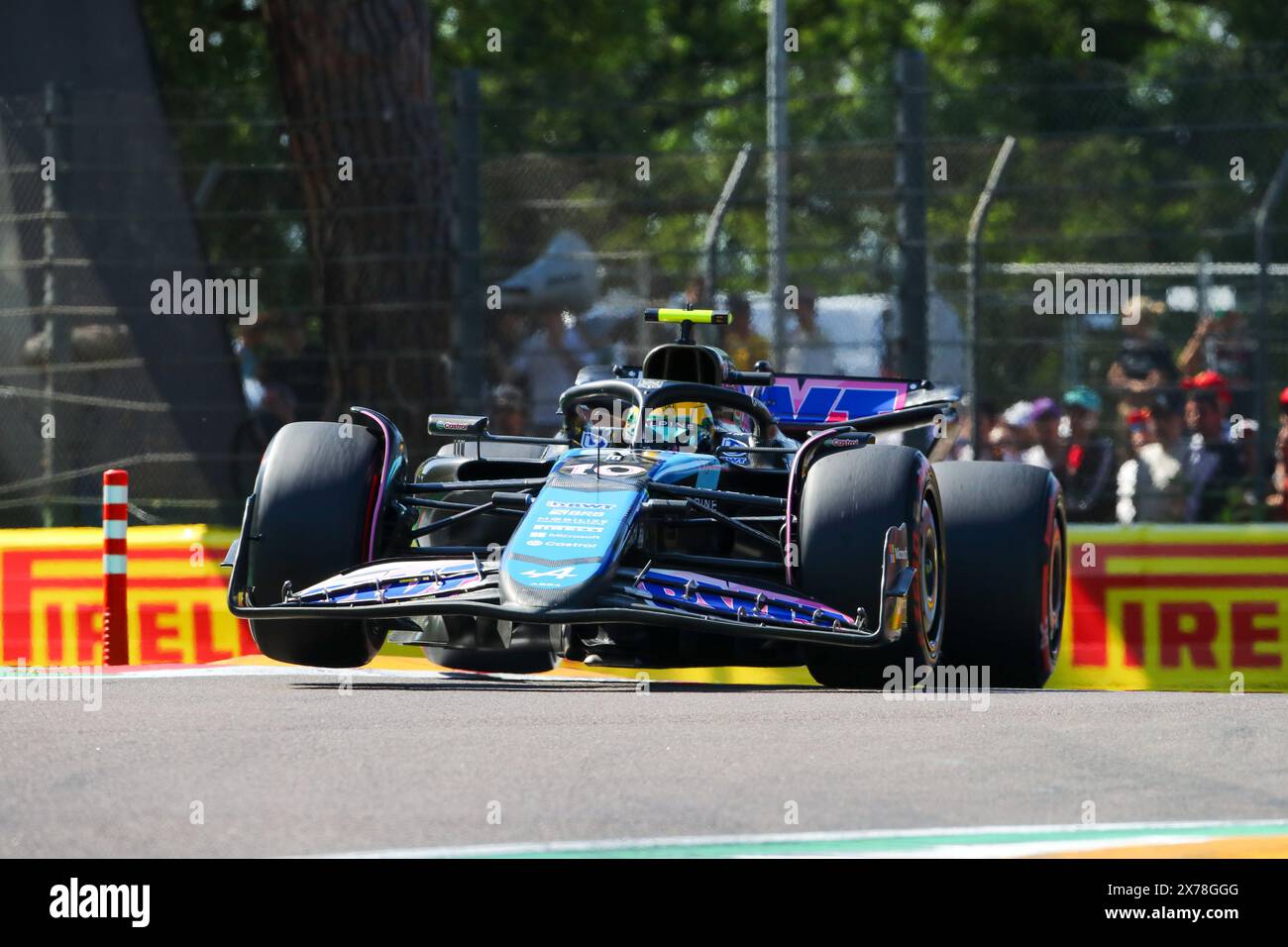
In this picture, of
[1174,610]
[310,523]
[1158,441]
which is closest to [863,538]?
[310,523]

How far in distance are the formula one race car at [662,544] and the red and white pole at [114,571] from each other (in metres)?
1.72

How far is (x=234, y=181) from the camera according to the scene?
47.7 feet

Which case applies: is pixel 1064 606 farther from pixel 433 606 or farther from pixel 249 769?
pixel 249 769

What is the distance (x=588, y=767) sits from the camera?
6.05m

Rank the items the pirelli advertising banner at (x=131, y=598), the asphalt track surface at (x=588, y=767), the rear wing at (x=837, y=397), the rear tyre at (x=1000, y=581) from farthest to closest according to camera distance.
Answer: the pirelli advertising banner at (x=131, y=598), the rear wing at (x=837, y=397), the rear tyre at (x=1000, y=581), the asphalt track surface at (x=588, y=767)

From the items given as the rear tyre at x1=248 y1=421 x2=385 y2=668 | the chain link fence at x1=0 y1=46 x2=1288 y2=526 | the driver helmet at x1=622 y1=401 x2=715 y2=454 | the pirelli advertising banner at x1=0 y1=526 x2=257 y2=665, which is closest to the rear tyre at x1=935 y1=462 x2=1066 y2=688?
the driver helmet at x1=622 y1=401 x2=715 y2=454

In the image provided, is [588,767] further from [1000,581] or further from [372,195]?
[372,195]

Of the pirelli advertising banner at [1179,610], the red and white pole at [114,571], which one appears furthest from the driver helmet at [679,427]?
the red and white pole at [114,571]

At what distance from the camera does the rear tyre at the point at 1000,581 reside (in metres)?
8.86

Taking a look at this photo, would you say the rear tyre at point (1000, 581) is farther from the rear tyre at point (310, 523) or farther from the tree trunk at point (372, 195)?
the tree trunk at point (372, 195)

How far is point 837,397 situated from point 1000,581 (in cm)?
158
